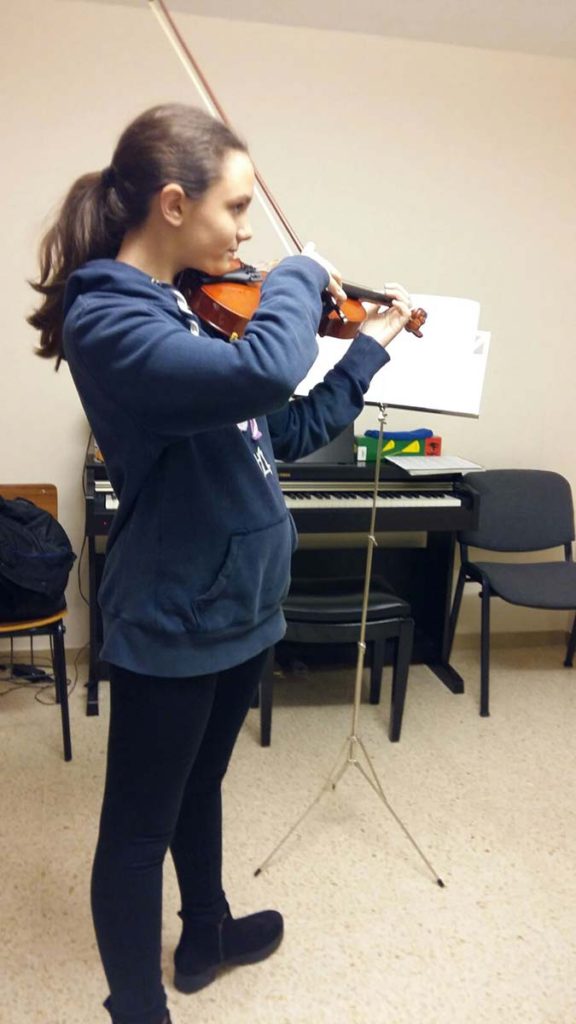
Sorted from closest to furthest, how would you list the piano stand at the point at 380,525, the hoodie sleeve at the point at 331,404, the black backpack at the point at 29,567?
the hoodie sleeve at the point at 331,404 → the black backpack at the point at 29,567 → the piano stand at the point at 380,525

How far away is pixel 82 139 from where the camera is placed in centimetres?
251

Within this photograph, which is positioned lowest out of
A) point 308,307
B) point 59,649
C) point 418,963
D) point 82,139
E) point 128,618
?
point 418,963

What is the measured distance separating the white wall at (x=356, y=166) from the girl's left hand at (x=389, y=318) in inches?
58.9

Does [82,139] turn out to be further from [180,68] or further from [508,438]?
[508,438]

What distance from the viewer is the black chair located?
2611 millimetres

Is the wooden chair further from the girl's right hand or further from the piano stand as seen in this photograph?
the girl's right hand

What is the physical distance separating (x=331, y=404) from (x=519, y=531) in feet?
5.73

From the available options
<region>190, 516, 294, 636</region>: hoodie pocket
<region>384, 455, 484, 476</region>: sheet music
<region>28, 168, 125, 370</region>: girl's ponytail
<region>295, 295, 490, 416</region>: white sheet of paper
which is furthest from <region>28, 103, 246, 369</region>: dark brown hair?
<region>384, 455, 484, 476</region>: sheet music

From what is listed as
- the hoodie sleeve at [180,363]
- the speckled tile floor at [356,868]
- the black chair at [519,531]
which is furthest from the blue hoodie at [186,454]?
the black chair at [519,531]

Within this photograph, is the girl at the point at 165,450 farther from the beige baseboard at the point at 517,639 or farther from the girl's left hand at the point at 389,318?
the beige baseboard at the point at 517,639

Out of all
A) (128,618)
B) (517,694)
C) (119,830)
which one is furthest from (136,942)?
(517,694)

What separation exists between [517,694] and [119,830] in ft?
6.19

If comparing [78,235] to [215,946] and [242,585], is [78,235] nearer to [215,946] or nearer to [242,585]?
[242,585]

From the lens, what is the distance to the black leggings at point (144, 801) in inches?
40.9
